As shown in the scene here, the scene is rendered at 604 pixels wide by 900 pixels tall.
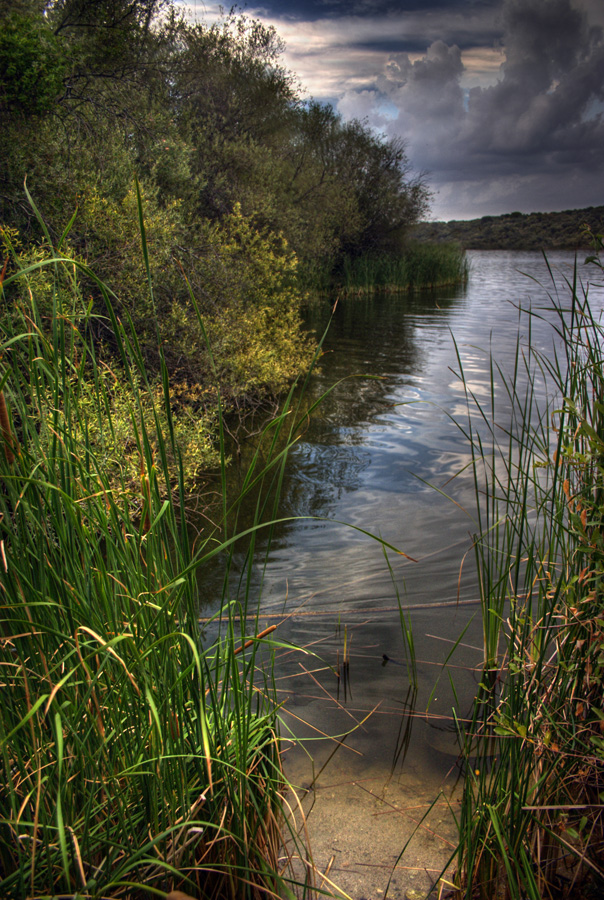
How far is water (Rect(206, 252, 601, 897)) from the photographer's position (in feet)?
7.04

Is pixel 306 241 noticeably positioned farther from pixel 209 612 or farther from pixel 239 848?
pixel 239 848

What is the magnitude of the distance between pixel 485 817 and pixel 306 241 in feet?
60.6

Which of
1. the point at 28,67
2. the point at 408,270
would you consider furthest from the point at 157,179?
the point at 408,270

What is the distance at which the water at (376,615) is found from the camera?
214 cm

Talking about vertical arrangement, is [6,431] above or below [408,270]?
below

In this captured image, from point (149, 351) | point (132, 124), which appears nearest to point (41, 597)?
point (149, 351)

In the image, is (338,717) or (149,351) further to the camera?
(149,351)

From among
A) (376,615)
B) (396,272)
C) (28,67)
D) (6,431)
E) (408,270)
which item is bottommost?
(376,615)

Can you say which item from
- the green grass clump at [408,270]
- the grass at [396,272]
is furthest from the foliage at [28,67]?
the green grass clump at [408,270]

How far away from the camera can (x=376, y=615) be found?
13.3ft

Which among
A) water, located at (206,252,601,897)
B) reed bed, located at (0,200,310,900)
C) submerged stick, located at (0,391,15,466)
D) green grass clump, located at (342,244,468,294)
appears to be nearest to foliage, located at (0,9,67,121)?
water, located at (206,252,601,897)

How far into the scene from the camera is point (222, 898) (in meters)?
1.52

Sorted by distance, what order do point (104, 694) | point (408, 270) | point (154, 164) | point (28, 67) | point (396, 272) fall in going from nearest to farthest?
point (104, 694)
point (28, 67)
point (154, 164)
point (396, 272)
point (408, 270)

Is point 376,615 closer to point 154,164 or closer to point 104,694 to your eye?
point 104,694
